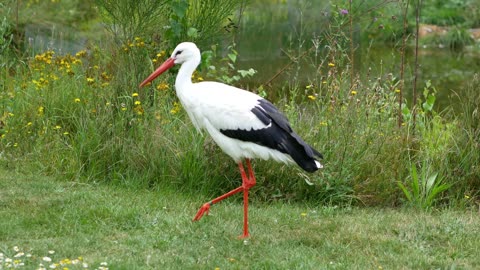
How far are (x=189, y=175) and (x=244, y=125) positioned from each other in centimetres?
117

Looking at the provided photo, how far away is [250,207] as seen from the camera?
6.79 metres

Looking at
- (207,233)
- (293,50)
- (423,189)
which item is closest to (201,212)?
(207,233)

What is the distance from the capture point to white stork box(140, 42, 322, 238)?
19.6 feet

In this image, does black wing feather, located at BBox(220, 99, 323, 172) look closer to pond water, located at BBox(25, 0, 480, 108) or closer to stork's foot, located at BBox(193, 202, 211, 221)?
stork's foot, located at BBox(193, 202, 211, 221)

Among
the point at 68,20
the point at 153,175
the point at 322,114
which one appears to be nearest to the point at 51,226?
the point at 153,175

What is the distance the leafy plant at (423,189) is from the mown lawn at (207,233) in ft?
0.36

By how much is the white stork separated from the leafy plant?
1172 mm

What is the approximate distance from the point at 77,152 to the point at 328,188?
2.24m

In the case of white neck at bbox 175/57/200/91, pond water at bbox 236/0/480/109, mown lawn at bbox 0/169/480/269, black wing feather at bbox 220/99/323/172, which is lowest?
pond water at bbox 236/0/480/109

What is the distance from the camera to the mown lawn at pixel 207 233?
5402 millimetres

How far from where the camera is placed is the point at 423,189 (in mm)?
6898

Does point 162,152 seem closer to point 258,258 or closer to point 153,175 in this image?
point 153,175

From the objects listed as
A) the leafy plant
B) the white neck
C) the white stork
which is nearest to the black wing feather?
the white stork

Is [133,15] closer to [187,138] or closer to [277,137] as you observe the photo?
[187,138]
